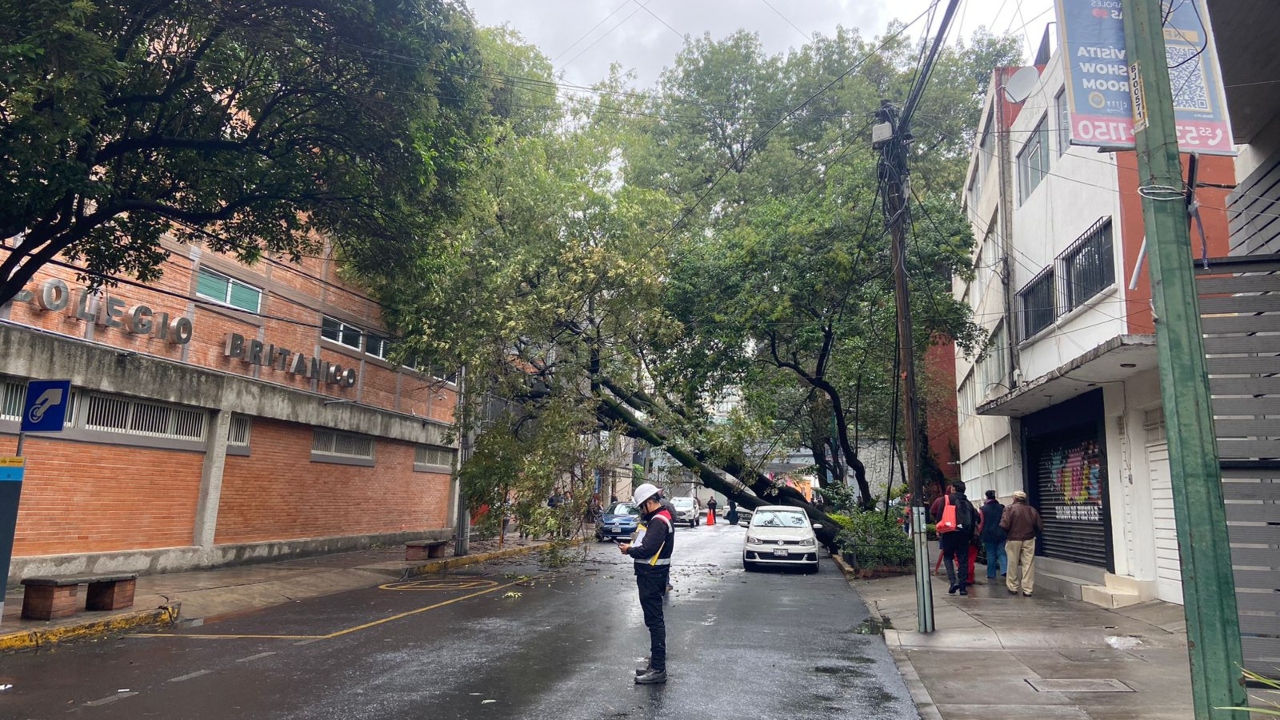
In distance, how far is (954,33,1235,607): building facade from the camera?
1126 cm

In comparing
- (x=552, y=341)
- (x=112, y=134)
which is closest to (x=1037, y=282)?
(x=552, y=341)

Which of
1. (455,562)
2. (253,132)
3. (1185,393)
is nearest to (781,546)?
(455,562)

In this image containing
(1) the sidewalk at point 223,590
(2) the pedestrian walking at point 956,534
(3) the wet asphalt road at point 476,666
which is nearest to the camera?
(3) the wet asphalt road at point 476,666

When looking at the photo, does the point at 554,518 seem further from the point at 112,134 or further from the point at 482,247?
the point at 112,134

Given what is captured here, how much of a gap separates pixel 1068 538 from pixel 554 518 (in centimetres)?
948

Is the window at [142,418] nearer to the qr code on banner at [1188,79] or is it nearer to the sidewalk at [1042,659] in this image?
the sidewalk at [1042,659]

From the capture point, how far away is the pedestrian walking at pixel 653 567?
7.69 m

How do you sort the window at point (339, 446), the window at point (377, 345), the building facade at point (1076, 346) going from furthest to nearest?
the window at point (377, 345), the window at point (339, 446), the building facade at point (1076, 346)

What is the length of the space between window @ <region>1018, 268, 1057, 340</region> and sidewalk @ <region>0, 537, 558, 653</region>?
12.8 metres

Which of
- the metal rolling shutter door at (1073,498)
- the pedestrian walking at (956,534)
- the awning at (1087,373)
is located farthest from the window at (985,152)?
the pedestrian walking at (956,534)

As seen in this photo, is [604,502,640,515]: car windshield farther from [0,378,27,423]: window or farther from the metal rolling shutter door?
[0,378,27,423]: window

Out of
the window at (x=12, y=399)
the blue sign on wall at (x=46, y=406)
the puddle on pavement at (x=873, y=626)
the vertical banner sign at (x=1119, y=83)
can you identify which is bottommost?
the puddle on pavement at (x=873, y=626)

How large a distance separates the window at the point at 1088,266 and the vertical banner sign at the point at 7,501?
44.3 feet

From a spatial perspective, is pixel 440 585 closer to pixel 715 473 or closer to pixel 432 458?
pixel 715 473
